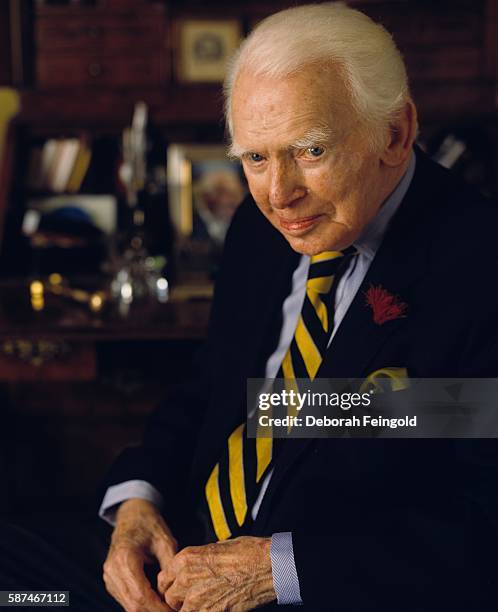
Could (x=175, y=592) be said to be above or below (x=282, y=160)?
below

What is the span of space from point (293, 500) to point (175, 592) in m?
A: 0.25

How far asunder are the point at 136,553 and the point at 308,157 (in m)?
0.76

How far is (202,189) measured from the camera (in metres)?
3.00

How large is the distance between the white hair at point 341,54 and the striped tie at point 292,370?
0.93 ft

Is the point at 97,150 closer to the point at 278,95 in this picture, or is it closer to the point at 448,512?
the point at 278,95

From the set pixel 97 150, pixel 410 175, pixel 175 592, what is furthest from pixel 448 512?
pixel 97 150

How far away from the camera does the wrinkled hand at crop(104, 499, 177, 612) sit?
1.39 metres

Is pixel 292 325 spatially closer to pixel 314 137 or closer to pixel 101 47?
pixel 314 137

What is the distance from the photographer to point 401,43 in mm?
2879

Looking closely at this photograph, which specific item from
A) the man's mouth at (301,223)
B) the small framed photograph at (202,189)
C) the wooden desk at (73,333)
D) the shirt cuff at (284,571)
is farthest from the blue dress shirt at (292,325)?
the small framed photograph at (202,189)

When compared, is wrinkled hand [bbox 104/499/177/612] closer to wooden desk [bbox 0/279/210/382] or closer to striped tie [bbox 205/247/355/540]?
striped tie [bbox 205/247/355/540]

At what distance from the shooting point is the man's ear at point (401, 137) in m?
1.30

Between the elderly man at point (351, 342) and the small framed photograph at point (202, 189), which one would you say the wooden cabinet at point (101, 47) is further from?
the elderly man at point (351, 342)

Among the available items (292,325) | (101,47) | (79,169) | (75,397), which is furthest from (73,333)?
(101,47)
